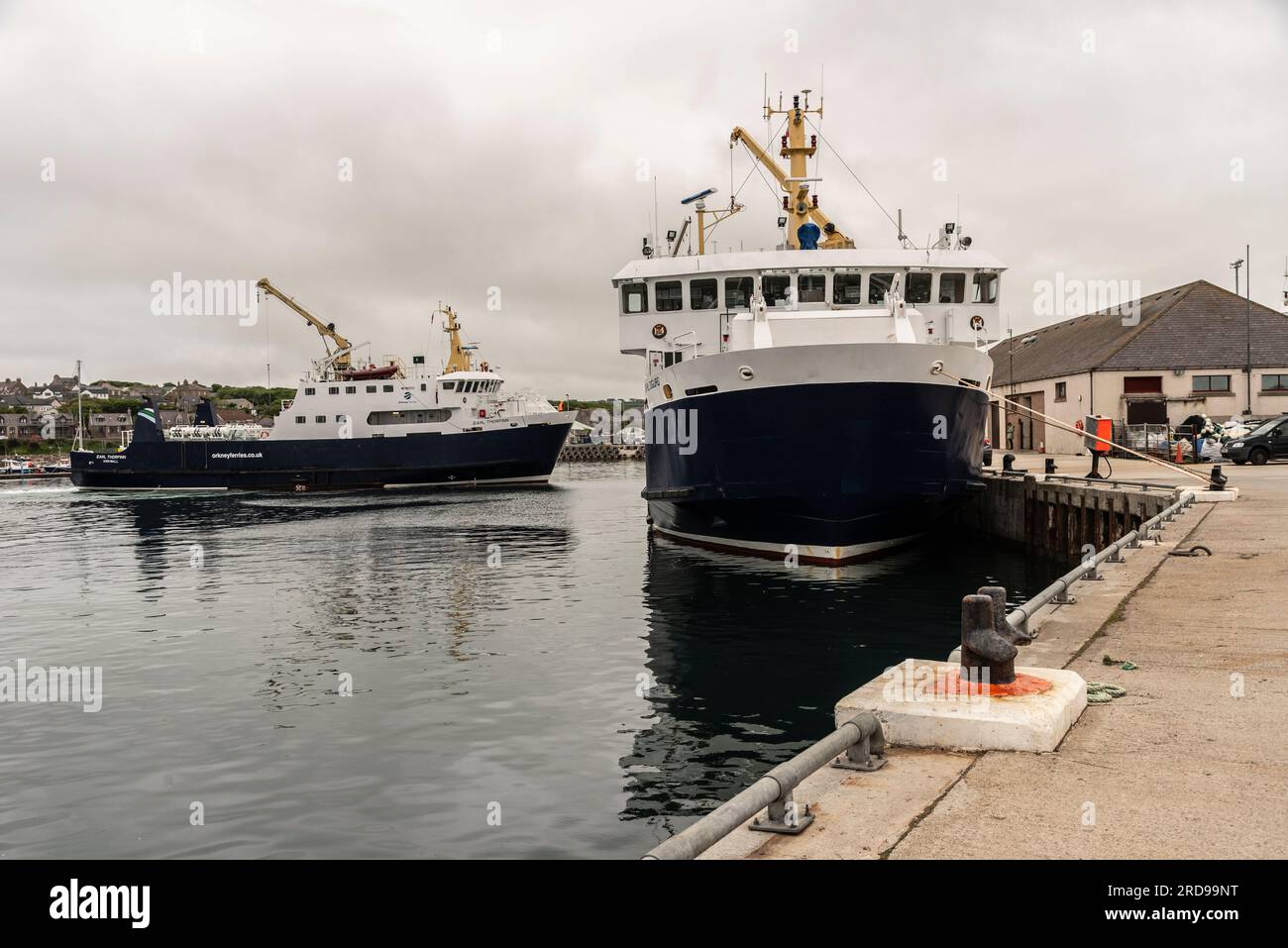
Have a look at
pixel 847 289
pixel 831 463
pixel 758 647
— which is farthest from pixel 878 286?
pixel 758 647

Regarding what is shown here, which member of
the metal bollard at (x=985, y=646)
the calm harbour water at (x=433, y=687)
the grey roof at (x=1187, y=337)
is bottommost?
the calm harbour water at (x=433, y=687)

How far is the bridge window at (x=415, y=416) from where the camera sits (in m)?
55.2

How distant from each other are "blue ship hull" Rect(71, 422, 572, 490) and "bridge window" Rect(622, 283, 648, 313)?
33.0 metres

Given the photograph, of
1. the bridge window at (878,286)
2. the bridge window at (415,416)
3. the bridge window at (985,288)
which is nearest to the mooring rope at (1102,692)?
the bridge window at (878,286)

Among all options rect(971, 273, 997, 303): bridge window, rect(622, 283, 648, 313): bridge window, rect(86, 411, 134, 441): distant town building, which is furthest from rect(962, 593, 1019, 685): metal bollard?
rect(86, 411, 134, 441): distant town building

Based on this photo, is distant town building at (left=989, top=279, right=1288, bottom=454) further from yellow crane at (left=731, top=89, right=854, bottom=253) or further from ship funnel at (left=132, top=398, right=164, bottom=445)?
ship funnel at (left=132, top=398, right=164, bottom=445)

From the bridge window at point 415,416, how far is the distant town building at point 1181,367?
3095cm

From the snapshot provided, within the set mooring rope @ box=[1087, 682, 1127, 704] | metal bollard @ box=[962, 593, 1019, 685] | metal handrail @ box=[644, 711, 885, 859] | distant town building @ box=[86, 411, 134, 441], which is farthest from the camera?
distant town building @ box=[86, 411, 134, 441]

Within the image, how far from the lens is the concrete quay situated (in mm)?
3547

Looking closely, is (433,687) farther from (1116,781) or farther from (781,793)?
(1116,781)

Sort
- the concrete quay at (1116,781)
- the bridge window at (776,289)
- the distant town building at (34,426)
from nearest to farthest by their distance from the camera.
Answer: the concrete quay at (1116,781) < the bridge window at (776,289) < the distant town building at (34,426)

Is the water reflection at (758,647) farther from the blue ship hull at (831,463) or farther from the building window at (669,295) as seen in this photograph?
the building window at (669,295)
